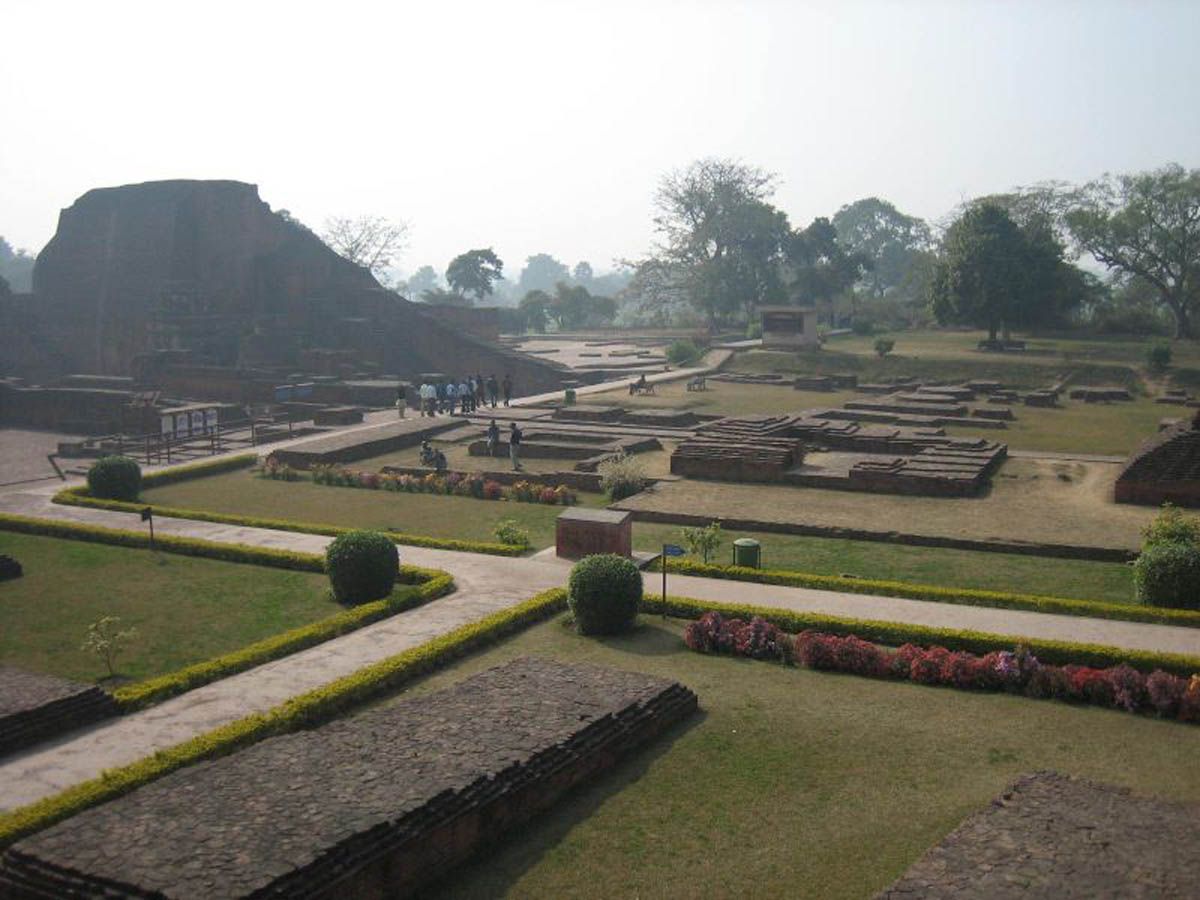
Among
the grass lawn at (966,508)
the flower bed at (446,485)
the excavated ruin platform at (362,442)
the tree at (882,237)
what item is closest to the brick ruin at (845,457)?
the grass lawn at (966,508)

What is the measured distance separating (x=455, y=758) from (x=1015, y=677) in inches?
194

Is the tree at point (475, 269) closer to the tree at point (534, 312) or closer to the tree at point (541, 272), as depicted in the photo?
the tree at point (534, 312)

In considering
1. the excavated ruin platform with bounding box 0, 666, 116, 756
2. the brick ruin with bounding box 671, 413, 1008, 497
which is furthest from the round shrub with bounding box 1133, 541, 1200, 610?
the excavated ruin platform with bounding box 0, 666, 116, 756

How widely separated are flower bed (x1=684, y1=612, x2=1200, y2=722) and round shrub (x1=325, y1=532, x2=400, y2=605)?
3.59 m

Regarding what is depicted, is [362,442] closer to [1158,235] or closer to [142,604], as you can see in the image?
[142,604]

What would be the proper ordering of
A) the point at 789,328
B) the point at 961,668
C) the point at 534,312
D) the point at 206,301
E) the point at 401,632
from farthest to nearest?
the point at 534,312 < the point at 789,328 < the point at 206,301 < the point at 401,632 < the point at 961,668

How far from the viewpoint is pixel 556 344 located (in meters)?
54.0

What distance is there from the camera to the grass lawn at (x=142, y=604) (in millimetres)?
10414

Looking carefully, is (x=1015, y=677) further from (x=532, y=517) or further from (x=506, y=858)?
(x=532, y=517)

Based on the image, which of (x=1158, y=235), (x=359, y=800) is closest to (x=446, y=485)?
(x=359, y=800)

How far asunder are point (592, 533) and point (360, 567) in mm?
2913

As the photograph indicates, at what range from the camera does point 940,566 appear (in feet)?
44.2

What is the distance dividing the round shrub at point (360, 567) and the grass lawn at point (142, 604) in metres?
0.27

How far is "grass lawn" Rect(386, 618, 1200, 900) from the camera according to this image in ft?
21.3
